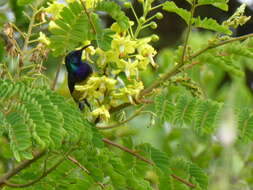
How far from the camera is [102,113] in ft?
5.41

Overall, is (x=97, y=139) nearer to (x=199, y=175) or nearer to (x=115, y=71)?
(x=115, y=71)

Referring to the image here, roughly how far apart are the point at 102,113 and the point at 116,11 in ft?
0.92

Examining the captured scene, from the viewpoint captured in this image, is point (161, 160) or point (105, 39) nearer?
point (105, 39)

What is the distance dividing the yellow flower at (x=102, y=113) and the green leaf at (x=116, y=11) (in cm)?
23

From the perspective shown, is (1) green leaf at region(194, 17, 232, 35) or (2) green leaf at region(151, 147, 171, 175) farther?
(2) green leaf at region(151, 147, 171, 175)

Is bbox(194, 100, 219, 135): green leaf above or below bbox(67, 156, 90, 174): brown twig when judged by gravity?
above

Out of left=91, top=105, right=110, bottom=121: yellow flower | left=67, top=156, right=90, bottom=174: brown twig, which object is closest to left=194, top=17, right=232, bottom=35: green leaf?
left=91, top=105, right=110, bottom=121: yellow flower

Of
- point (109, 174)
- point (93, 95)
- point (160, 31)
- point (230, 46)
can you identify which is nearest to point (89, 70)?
point (93, 95)

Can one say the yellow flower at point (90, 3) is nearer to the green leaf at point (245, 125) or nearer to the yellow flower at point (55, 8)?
the yellow flower at point (55, 8)

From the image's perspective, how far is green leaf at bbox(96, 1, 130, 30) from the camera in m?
1.62

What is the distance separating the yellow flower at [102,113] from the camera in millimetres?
1640

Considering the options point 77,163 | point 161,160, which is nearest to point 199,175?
point 161,160

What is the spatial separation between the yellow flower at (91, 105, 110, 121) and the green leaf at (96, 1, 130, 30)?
0.76 ft

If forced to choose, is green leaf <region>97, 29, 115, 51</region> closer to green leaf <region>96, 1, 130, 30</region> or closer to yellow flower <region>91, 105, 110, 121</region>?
green leaf <region>96, 1, 130, 30</region>
